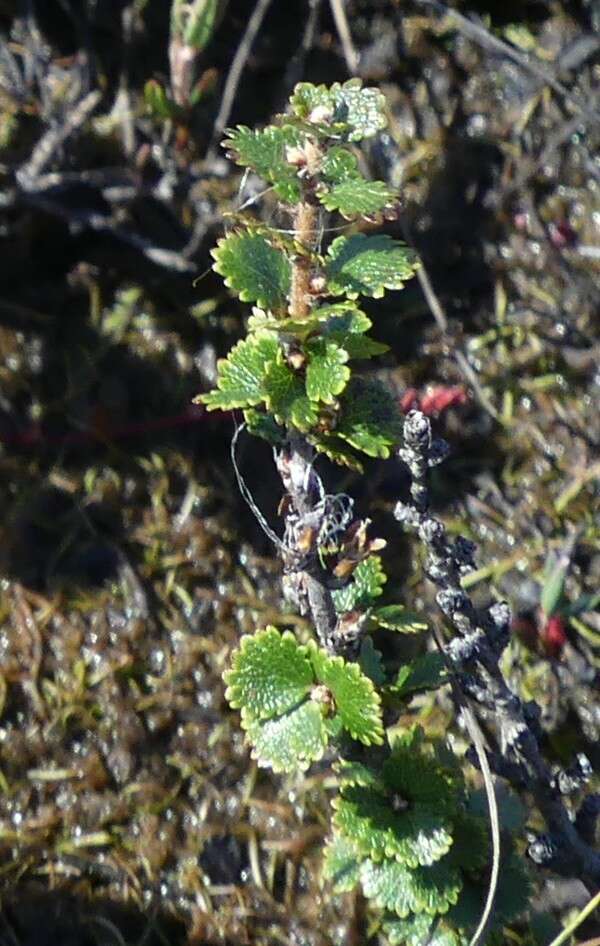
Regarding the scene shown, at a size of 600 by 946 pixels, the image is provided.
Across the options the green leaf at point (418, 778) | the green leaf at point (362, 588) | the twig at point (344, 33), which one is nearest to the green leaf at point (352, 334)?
the green leaf at point (362, 588)

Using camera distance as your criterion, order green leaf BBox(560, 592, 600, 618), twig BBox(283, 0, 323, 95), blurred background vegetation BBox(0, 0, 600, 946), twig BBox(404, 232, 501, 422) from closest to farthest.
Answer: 1. blurred background vegetation BBox(0, 0, 600, 946)
2. green leaf BBox(560, 592, 600, 618)
3. twig BBox(404, 232, 501, 422)
4. twig BBox(283, 0, 323, 95)

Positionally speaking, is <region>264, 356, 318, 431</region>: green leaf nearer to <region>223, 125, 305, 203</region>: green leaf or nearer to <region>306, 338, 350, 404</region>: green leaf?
<region>306, 338, 350, 404</region>: green leaf

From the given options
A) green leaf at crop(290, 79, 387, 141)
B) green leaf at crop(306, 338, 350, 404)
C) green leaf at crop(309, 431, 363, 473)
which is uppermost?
green leaf at crop(290, 79, 387, 141)

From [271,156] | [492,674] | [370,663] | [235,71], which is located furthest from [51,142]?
[492,674]

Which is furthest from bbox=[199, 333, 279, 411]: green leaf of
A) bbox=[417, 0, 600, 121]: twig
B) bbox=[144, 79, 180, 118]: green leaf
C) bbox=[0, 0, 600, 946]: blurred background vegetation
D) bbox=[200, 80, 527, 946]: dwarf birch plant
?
bbox=[417, 0, 600, 121]: twig

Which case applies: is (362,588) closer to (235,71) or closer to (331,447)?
(331,447)

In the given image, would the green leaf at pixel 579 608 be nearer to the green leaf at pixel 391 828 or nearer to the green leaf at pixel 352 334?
the green leaf at pixel 391 828
